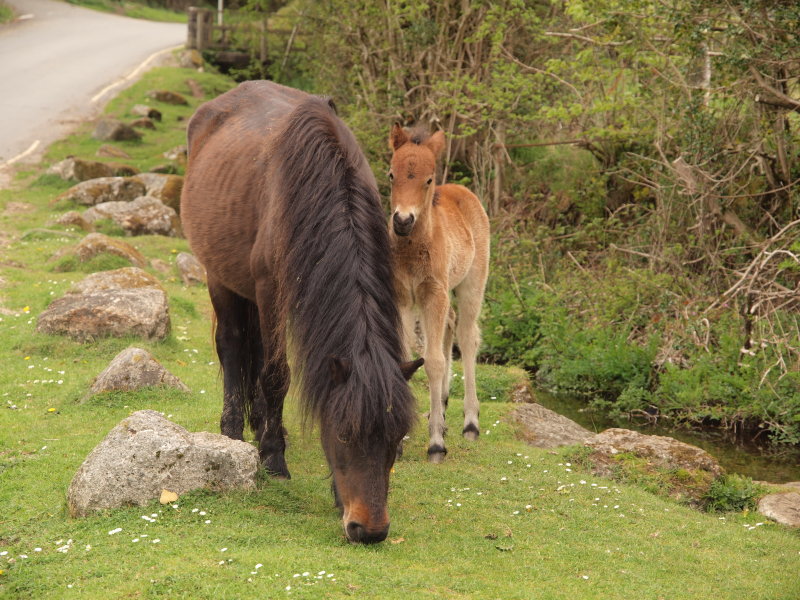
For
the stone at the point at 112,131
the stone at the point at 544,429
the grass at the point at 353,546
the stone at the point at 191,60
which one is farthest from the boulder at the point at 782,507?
the stone at the point at 191,60

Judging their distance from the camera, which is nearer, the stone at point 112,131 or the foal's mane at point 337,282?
the foal's mane at point 337,282

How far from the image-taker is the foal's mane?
4832 mm

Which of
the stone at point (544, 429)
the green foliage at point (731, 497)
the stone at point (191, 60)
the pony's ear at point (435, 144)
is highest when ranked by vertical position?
the pony's ear at point (435, 144)

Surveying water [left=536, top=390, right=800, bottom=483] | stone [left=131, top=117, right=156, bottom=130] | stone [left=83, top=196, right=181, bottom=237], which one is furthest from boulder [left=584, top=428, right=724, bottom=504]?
stone [left=131, top=117, right=156, bottom=130]

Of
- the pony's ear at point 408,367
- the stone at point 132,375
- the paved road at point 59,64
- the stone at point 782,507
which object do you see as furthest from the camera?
the paved road at point 59,64

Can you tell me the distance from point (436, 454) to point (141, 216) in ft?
30.8

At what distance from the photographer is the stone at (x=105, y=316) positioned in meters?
9.50

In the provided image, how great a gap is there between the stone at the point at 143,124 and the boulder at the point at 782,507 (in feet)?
61.3

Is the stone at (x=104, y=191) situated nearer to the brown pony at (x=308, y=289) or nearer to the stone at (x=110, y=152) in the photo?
the stone at (x=110, y=152)

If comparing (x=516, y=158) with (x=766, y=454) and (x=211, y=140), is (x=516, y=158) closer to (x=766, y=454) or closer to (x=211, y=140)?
(x=766, y=454)

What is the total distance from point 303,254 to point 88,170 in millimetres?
13310

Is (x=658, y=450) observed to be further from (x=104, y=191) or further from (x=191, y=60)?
(x=191, y=60)

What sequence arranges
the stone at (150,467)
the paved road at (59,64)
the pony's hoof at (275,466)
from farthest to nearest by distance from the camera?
the paved road at (59,64) < the pony's hoof at (275,466) < the stone at (150,467)

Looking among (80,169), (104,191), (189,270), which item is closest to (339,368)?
(189,270)
